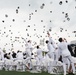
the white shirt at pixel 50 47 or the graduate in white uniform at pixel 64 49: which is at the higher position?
the white shirt at pixel 50 47

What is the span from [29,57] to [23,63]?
4.75 feet

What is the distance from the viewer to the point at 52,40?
70.2 ft

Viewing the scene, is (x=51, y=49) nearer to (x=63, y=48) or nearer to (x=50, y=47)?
(x=50, y=47)

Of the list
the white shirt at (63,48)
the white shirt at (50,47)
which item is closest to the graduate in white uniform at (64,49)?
the white shirt at (63,48)

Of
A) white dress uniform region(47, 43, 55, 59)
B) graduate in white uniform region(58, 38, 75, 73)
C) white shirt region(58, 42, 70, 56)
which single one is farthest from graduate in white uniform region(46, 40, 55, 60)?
white shirt region(58, 42, 70, 56)

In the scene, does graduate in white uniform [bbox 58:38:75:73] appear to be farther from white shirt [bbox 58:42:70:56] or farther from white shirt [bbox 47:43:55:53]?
white shirt [bbox 47:43:55:53]

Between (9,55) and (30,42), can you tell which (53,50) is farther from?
(9,55)

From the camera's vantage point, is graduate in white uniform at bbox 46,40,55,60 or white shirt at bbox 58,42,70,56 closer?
A: white shirt at bbox 58,42,70,56

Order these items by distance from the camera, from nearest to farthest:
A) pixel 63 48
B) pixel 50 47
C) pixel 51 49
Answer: pixel 63 48 < pixel 50 47 < pixel 51 49

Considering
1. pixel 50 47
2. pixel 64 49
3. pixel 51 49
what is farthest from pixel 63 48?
pixel 51 49

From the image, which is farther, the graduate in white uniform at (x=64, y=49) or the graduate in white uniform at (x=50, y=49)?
the graduate in white uniform at (x=50, y=49)

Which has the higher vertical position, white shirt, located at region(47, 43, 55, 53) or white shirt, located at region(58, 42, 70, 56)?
white shirt, located at region(47, 43, 55, 53)

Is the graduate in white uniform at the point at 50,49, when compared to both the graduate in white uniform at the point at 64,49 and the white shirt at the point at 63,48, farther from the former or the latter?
the white shirt at the point at 63,48

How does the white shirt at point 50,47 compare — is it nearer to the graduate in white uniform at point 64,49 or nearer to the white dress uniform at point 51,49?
the white dress uniform at point 51,49
